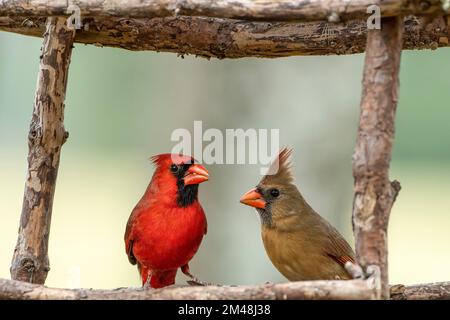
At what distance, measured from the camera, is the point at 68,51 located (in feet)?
10.2

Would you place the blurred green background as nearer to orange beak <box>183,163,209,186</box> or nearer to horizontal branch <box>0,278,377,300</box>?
orange beak <box>183,163,209,186</box>

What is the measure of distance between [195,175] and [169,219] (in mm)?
182

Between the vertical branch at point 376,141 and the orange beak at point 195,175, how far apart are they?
2.81 feet

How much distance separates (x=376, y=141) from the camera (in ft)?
7.73

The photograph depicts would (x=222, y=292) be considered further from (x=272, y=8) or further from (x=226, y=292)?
(x=272, y=8)

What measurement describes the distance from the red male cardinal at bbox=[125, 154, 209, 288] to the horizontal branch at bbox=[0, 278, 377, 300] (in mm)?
563

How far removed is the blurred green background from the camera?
511 cm

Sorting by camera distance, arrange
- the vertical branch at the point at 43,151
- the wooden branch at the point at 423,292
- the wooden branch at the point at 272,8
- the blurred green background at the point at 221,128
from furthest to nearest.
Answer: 1. the blurred green background at the point at 221,128
2. the vertical branch at the point at 43,151
3. the wooden branch at the point at 423,292
4. the wooden branch at the point at 272,8

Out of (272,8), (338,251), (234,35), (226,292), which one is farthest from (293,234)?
(272,8)

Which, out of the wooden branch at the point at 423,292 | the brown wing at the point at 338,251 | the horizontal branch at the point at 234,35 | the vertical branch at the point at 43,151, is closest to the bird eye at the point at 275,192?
the brown wing at the point at 338,251

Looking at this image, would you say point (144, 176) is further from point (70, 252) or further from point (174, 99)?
point (174, 99)

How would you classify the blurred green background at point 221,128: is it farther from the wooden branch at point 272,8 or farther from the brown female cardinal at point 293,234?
the wooden branch at point 272,8

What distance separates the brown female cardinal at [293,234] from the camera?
3.15 metres
